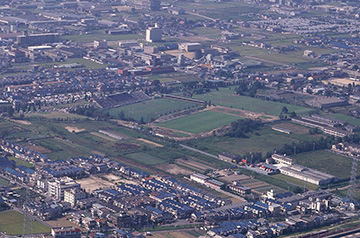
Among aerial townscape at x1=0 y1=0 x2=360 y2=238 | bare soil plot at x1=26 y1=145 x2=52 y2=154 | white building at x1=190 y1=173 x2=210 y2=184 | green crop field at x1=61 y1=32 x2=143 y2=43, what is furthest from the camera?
green crop field at x1=61 y1=32 x2=143 y2=43

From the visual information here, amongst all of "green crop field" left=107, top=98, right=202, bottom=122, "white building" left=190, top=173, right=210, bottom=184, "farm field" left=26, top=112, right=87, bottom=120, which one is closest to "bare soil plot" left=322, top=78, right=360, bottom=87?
"green crop field" left=107, top=98, right=202, bottom=122

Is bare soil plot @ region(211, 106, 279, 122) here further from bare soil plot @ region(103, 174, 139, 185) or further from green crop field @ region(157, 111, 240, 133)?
bare soil plot @ region(103, 174, 139, 185)

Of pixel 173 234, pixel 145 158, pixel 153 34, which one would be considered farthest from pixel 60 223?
pixel 153 34

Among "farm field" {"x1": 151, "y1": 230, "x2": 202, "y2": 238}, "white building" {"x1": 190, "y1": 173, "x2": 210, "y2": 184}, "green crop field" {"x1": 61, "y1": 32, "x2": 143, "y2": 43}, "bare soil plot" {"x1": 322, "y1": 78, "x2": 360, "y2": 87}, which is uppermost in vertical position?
"farm field" {"x1": 151, "y1": 230, "x2": 202, "y2": 238}

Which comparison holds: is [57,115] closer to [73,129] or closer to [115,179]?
[73,129]

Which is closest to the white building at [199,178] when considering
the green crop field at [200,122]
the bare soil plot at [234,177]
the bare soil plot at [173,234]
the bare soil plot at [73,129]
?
the bare soil plot at [234,177]

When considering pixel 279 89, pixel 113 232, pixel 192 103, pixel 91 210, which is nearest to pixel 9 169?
pixel 91 210

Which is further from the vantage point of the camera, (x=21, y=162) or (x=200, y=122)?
(x=200, y=122)
